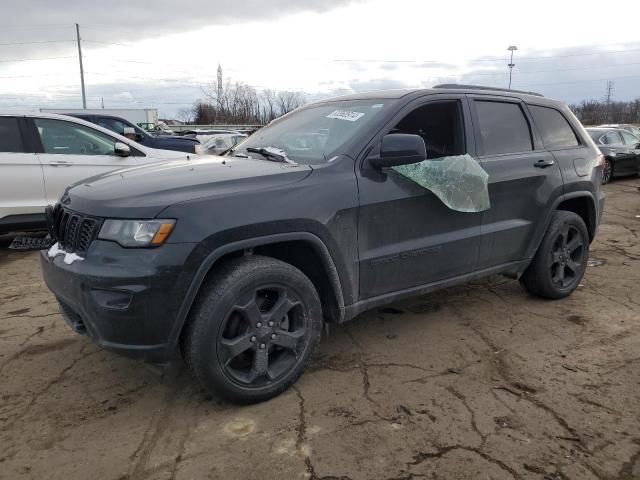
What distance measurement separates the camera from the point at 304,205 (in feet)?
10.0

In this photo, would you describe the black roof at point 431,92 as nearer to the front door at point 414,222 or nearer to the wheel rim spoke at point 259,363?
the front door at point 414,222

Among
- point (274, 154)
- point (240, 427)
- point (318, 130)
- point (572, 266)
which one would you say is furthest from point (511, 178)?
point (240, 427)

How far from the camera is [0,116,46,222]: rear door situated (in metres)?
6.36

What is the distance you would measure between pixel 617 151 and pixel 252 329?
1440cm

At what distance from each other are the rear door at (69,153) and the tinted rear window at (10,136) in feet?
0.67

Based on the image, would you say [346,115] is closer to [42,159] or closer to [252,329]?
[252,329]

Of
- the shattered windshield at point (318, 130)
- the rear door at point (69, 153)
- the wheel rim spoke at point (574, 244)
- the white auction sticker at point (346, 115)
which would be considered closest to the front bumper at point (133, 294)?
the shattered windshield at point (318, 130)

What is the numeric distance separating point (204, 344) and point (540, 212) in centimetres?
299

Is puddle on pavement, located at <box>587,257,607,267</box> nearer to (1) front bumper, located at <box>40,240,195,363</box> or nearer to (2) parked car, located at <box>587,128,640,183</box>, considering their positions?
(1) front bumper, located at <box>40,240,195,363</box>

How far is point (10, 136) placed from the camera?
6520 millimetres

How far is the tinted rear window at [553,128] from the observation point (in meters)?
4.60

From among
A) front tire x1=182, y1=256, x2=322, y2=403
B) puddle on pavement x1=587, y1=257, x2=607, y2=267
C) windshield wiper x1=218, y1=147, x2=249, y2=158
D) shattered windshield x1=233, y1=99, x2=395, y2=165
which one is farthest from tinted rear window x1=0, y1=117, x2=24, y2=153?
puddle on pavement x1=587, y1=257, x2=607, y2=267

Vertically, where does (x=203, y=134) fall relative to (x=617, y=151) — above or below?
above

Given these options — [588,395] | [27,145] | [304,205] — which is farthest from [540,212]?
[27,145]
